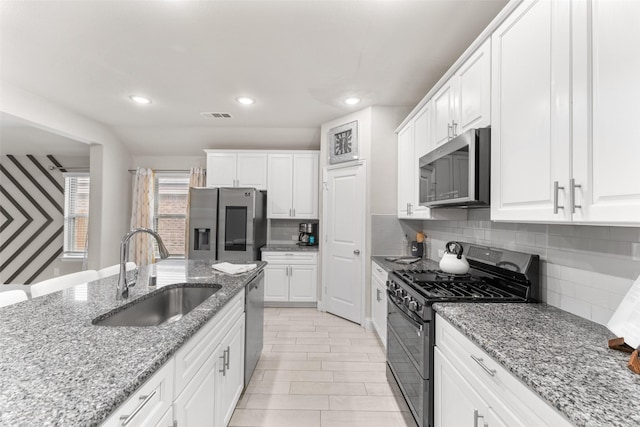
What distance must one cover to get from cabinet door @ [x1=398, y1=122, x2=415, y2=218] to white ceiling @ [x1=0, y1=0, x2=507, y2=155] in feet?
1.59

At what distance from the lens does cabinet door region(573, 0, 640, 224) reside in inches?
34.0

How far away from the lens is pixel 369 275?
3490mm

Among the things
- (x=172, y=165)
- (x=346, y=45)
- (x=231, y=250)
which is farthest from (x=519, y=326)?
(x=172, y=165)

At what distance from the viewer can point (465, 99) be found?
1.87 metres

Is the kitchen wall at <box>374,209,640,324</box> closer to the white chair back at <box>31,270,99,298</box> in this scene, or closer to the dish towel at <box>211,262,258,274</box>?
the dish towel at <box>211,262,258,274</box>

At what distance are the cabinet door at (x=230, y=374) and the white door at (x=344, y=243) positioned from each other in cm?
187

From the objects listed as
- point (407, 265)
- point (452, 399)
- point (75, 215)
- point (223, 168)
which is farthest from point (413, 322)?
point (75, 215)

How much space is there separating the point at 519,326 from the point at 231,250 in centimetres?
360

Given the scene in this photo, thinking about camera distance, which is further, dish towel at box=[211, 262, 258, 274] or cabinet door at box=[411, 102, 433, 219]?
cabinet door at box=[411, 102, 433, 219]

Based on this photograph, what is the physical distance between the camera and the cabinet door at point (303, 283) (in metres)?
4.22

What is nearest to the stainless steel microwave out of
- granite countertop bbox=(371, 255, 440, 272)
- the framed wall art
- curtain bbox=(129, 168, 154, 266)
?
granite countertop bbox=(371, 255, 440, 272)

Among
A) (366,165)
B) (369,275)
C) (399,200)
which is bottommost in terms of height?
(369,275)

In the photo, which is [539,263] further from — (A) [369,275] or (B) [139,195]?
(B) [139,195]

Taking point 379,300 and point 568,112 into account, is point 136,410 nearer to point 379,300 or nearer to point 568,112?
point 568,112
